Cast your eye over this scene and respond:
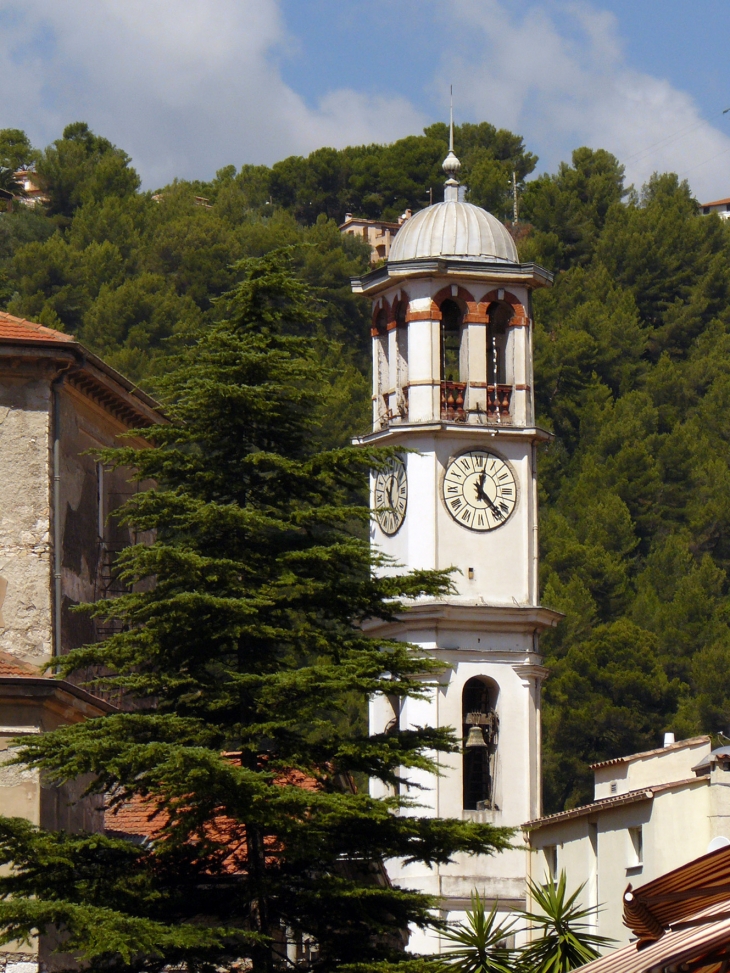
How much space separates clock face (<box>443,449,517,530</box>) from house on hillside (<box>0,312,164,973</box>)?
13.5 metres

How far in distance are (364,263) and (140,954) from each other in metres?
64.3

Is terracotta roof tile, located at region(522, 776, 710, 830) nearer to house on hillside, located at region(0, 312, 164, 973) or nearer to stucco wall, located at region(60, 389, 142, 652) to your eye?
stucco wall, located at region(60, 389, 142, 652)

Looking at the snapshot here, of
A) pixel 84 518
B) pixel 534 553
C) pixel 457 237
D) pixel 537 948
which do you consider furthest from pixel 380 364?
pixel 537 948

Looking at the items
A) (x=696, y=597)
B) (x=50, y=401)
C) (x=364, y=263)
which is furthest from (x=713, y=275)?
(x=50, y=401)

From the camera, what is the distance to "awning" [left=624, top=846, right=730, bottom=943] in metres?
11.4

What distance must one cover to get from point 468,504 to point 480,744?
13.0ft

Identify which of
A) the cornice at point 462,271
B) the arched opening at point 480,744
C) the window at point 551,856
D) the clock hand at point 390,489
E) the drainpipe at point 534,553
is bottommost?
the window at point 551,856

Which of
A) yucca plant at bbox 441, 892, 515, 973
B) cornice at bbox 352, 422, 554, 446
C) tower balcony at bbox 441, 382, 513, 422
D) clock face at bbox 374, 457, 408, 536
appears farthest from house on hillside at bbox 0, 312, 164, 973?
tower balcony at bbox 441, 382, 513, 422

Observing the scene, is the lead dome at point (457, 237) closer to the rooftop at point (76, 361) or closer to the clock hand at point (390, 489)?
the clock hand at point (390, 489)

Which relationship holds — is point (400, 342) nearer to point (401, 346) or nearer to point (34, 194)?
point (401, 346)

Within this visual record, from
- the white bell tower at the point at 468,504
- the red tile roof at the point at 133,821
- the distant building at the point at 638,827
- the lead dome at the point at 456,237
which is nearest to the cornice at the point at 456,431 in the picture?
the white bell tower at the point at 468,504

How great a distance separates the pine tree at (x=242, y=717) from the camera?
17391 millimetres

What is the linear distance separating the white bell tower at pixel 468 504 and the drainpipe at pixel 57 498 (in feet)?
42.2

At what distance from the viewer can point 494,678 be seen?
3681 centimetres
